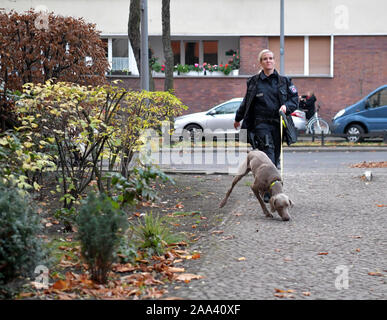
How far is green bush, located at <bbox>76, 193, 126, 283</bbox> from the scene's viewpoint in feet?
15.5

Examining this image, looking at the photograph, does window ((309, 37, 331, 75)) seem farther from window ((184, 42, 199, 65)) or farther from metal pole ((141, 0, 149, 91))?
metal pole ((141, 0, 149, 91))

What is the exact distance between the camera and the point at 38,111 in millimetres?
7352

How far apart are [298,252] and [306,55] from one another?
27.2 meters

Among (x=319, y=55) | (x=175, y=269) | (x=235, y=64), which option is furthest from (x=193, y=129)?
(x=175, y=269)

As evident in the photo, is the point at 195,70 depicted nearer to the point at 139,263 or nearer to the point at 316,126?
the point at 316,126

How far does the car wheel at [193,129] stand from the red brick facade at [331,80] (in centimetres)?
621

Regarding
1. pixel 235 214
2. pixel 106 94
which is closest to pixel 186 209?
pixel 235 214

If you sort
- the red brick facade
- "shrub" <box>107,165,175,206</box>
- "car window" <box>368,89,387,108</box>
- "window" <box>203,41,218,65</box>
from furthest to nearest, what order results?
1. "window" <box>203,41,218,65</box>
2. the red brick facade
3. "car window" <box>368,89,387,108</box>
4. "shrub" <box>107,165,175,206</box>

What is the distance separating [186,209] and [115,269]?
3.49 meters

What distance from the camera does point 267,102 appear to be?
363 inches

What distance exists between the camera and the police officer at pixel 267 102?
9.17 m

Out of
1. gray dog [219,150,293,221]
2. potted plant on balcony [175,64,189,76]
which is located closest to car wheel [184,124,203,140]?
potted plant on balcony [175,64,189,76]

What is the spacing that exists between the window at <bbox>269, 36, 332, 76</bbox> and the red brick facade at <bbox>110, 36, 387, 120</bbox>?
1.46 feet

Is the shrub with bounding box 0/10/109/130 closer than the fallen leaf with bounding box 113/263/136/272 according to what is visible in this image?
No
